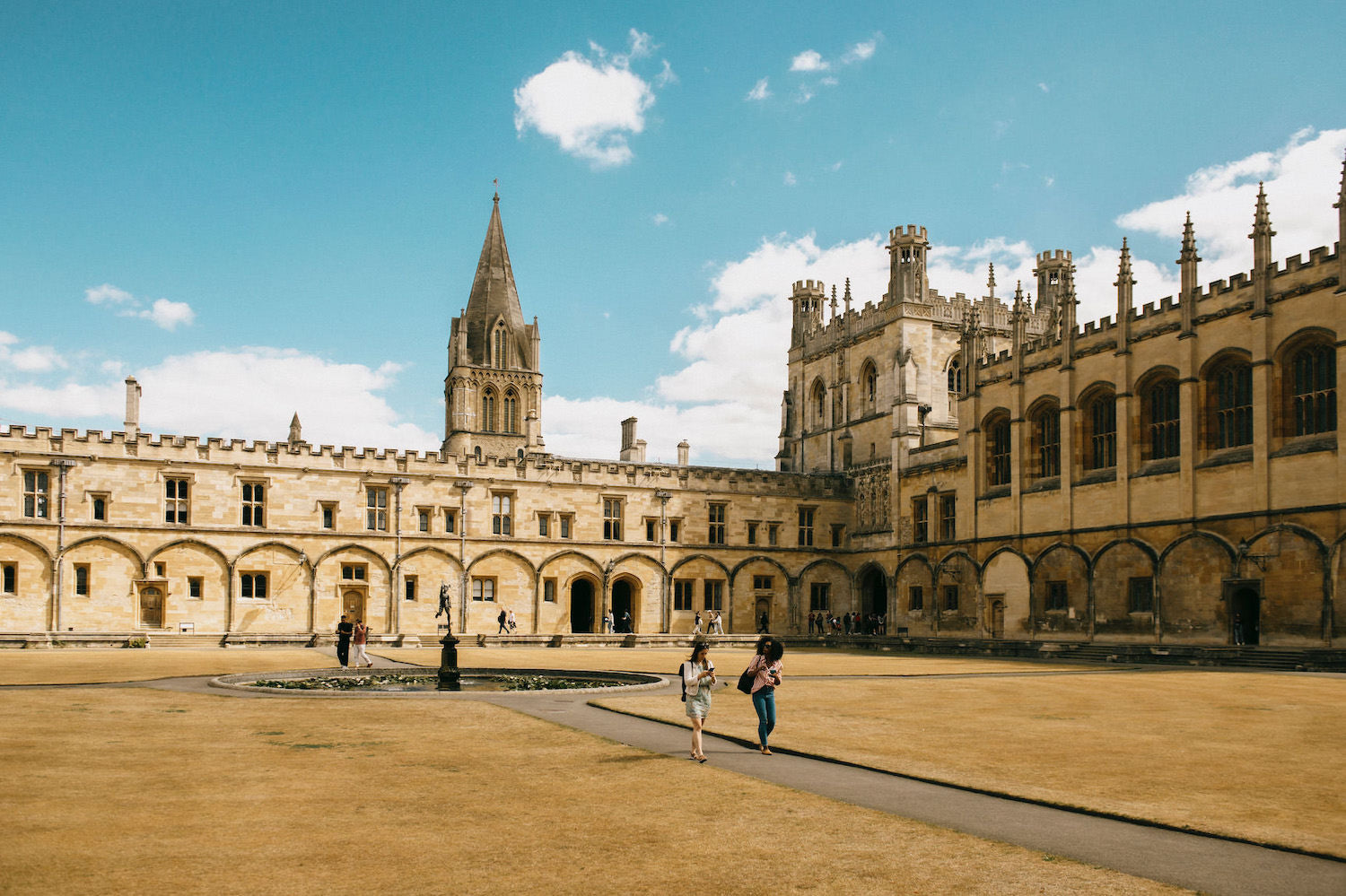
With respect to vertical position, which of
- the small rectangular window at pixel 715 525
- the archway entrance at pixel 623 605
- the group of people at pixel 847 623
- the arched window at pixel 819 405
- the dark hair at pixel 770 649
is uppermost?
the arched window at pixel 819 405

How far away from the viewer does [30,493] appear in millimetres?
44781

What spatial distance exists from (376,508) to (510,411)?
125 feet

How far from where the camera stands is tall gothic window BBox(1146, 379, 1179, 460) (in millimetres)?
39641

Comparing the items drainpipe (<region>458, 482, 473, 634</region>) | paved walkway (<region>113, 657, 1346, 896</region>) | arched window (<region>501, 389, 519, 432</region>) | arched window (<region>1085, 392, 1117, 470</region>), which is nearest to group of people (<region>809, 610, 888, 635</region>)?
arched window (<region>1085, 392, 1117, 470</region>)

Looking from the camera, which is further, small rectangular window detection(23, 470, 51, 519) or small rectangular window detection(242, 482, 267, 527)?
small rectangular window detection(242, 482, 267, 527)

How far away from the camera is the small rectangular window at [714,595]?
5650 centimetres

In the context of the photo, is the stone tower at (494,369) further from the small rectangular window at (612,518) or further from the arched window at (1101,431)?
the arched window at (1101,431)

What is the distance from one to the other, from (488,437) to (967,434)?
45.7 metres

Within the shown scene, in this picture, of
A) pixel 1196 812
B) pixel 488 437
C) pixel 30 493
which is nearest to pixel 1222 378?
pixel 1196 812

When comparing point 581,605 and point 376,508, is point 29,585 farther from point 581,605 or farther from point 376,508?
point 581,605

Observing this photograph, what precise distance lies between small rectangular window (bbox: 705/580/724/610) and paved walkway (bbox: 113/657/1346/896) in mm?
41377

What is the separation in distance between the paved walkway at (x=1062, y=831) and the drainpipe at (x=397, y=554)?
3604 cm

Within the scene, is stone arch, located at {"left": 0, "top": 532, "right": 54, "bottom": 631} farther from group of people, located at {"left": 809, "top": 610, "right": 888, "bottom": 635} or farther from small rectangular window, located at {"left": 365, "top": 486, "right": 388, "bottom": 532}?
group of people, located at {"left": 809, "top": 610, "right": 888, "bottom": 635}

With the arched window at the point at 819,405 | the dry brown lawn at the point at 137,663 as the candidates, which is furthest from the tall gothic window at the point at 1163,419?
the dry brown lawn at the point at 137,663
